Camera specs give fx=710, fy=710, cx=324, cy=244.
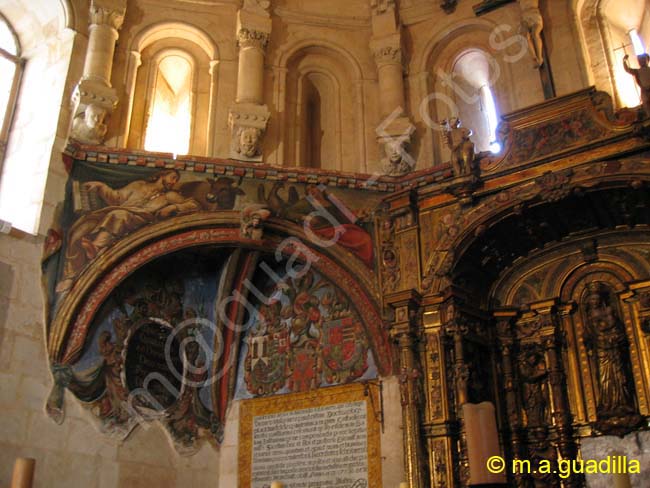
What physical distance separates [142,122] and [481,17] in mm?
5670

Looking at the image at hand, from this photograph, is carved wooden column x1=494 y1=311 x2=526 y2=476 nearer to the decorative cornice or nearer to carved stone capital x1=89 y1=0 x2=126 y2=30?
the decorative cornice

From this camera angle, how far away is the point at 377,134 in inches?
434

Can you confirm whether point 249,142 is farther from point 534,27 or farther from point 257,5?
point 534,27

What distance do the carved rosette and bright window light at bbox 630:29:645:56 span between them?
5.69 m

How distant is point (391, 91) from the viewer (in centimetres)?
1123

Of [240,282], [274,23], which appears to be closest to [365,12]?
[274,23]

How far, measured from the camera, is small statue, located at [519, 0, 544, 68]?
412 inches

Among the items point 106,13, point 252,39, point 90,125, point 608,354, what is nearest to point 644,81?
point 608,354

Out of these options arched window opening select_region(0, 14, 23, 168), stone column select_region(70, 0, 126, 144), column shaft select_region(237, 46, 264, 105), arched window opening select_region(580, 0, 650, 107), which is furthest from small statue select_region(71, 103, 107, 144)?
arched window opening select_region(580, 0, 650, 107)

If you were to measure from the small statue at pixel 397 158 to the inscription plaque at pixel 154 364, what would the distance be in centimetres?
409

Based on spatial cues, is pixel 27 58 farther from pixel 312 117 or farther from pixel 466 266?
pixel 466 266

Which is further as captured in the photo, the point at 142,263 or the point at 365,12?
the point at 365,12

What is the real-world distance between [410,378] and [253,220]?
3.03 m

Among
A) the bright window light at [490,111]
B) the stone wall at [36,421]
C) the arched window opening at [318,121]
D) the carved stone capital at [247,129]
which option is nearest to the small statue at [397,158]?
the arched window opening at [318,121]
